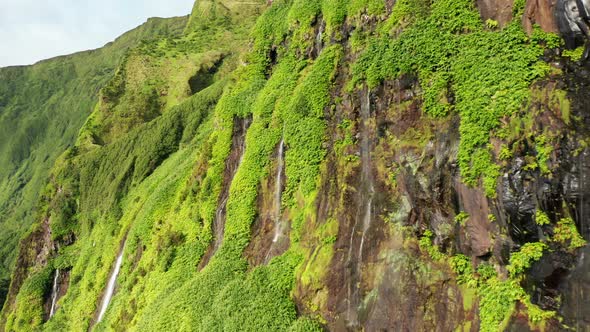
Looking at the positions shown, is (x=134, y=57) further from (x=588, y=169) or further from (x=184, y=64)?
(x=588, y=169)

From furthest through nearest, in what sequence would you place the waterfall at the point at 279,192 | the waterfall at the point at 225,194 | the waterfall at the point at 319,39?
the waterfall at the point at 225,194
the waterfall at the point at 319,39
the waterfall at the point at 279,192

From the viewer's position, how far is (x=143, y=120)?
300 feet

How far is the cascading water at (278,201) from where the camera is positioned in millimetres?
23256

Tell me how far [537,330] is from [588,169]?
470 centimetres

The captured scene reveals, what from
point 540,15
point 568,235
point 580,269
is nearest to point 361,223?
point 568,235

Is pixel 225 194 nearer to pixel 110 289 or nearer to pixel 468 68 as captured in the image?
pixel 110 289

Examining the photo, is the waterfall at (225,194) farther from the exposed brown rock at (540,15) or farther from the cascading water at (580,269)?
the cascading water at (580,269)

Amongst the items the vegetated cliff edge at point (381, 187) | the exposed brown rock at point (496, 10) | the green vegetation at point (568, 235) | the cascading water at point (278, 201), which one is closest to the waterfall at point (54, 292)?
the vegetated cliff edge at point (381, 187)

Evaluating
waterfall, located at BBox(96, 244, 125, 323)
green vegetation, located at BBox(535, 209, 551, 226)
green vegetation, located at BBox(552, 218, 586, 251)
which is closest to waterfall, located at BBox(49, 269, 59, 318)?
waterfall, located at BBox(96, 244, 125, 323)

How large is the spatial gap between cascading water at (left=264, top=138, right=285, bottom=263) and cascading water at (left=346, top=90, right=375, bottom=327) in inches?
217

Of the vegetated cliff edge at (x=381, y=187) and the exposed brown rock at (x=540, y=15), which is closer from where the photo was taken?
the vegetated cliff edge at (x=381, y=187)

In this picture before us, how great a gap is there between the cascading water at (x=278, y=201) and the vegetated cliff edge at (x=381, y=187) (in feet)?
0.53

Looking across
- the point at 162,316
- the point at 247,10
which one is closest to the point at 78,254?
the point at 162,316

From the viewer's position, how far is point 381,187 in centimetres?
1805
